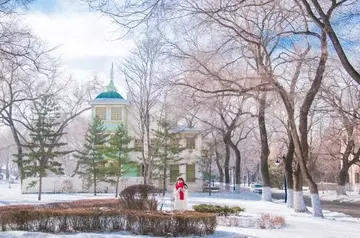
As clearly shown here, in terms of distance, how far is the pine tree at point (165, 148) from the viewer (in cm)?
3588

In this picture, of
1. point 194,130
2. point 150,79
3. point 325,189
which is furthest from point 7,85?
point 325,189

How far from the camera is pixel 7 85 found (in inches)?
1406

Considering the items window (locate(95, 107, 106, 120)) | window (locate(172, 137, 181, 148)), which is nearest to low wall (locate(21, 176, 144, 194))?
window (locate(172, 137, 181, 148))

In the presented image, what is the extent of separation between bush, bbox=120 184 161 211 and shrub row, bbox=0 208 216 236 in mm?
2552

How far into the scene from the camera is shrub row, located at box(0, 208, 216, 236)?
10930mm

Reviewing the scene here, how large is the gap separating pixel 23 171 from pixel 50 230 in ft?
82.9

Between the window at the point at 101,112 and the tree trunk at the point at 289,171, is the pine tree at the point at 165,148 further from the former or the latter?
the tree trunk at the point at 289,171

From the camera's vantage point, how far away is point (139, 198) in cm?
1392

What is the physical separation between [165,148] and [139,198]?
2217 centimetres

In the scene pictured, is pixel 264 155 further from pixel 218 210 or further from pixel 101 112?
pixel 101 112

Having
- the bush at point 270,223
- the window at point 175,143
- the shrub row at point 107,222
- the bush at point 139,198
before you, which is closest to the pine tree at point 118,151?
the window at point 175,143

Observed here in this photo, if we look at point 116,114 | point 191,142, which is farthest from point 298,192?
point 116,114

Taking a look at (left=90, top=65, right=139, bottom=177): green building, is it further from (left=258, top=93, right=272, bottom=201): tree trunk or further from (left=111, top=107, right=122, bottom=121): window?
(left=258, top=93, right=272, bottom=201): tree trunk

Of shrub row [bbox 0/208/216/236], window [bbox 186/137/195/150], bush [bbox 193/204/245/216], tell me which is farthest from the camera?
window [bbox 186/137/195/150]
